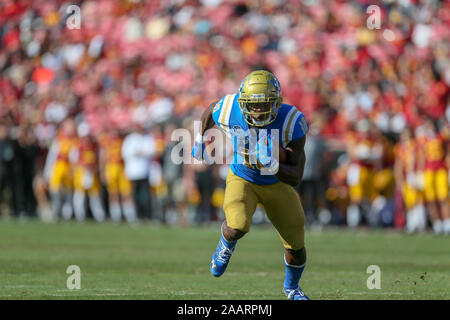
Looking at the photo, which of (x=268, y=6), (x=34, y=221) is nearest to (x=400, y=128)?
(x=268, y=6)

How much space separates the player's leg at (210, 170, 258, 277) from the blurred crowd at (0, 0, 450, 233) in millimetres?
8915

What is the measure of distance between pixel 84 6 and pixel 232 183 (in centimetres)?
1840

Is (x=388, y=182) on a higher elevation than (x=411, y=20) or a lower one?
lower

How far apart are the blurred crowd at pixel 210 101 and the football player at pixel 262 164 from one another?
8795 millimetres

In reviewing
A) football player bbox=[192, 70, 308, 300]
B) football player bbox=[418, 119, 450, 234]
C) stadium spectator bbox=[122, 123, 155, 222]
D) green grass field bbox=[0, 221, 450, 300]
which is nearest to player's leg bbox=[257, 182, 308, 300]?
football player bbox=[192, 70, 308, 300]

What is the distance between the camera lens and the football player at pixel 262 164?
701 cm

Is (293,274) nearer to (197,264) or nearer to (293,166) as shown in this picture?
(293,166)

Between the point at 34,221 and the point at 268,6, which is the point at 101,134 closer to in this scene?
the point at 34,221

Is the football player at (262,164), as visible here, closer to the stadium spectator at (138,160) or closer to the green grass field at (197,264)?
the green grass field at (197,264)

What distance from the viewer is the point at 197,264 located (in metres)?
10.4

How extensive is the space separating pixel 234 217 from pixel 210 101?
39.4 ft

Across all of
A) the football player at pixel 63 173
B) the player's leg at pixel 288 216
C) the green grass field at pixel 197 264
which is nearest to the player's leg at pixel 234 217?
the player's leg at pixel 288 216

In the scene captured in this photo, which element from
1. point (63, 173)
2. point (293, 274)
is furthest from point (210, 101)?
point (293, 274)

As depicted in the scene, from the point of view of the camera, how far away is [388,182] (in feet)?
55.5
